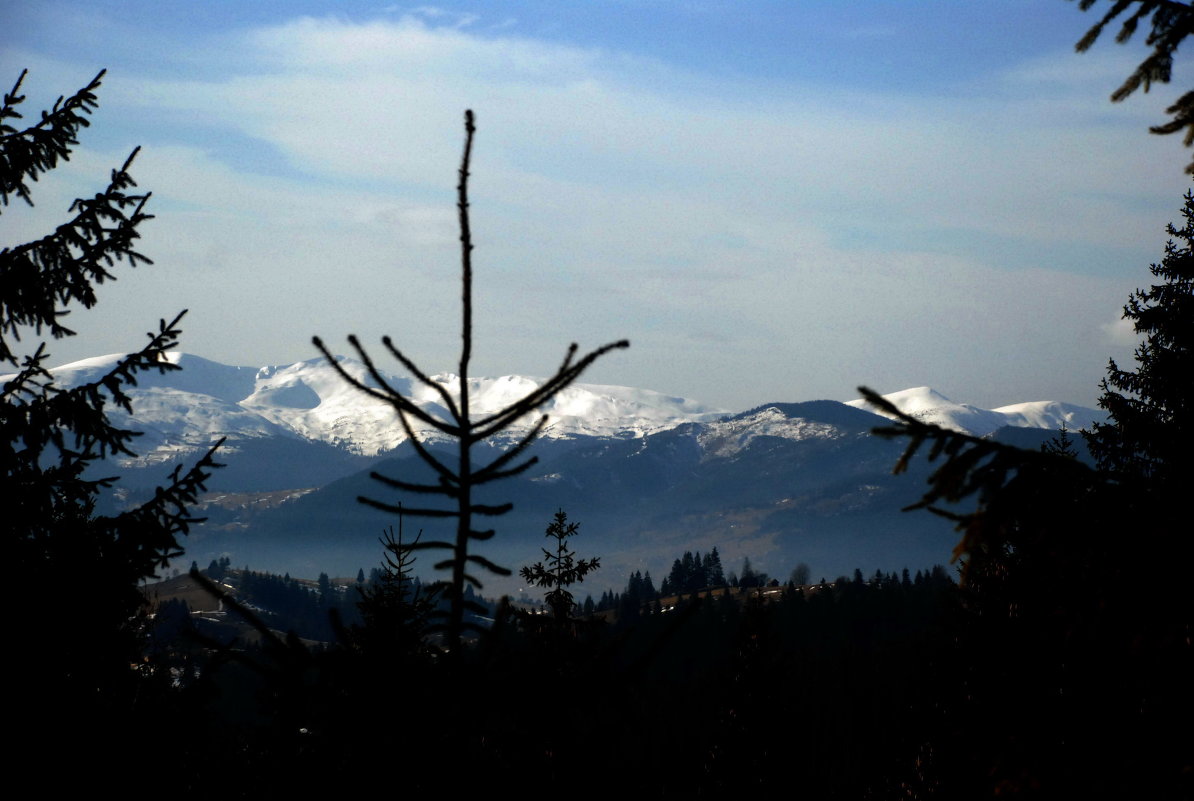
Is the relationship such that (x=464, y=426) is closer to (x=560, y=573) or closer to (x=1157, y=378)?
(x=1157, y=378)

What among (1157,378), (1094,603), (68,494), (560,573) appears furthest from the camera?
(560,573)

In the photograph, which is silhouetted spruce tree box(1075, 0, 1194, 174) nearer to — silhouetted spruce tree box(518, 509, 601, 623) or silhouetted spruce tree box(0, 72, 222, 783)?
silhouetted spruce tree box(0, 72, 222, 783)

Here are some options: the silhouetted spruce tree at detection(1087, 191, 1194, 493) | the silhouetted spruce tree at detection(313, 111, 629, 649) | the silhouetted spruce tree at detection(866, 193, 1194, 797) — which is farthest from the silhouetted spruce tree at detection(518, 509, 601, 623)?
the silhouetted spruce tree at detection(313, 111, 629, 649)

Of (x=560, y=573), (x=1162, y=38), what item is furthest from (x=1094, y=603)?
(x=560, y=573)

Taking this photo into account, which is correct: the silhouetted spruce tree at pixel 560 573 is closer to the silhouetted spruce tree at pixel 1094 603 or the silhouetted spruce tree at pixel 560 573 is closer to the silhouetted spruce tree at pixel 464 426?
the silhouetted spruce tree at pixel 1094 603

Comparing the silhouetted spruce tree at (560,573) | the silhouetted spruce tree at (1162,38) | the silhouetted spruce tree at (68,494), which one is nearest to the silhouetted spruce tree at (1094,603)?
the silhouetted spruce tree at (1162,38)

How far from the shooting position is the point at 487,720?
5.37 metres

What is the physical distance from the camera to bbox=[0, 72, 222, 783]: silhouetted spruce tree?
36.7 ft

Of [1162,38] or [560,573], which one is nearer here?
[1162,38]

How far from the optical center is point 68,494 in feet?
43.2

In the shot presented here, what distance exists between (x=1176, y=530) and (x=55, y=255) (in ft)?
47.4

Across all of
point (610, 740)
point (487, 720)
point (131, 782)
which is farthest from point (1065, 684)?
point (131, 782)

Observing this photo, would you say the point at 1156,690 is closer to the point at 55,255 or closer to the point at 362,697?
the point at 362,697

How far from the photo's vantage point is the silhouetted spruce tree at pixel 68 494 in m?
11.2
